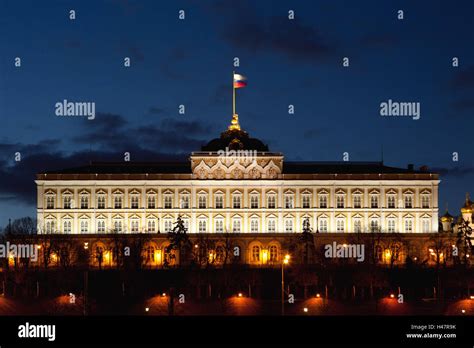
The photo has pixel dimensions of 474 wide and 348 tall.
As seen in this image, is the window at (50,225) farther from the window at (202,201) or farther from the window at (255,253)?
the window at (255,253)

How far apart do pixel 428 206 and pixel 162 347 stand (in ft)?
265

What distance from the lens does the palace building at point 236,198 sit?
110125 millimetres

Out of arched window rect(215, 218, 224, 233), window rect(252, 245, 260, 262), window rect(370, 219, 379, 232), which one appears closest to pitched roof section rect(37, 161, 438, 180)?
window rect(370, 219, 379, 232)

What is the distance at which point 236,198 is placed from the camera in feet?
365

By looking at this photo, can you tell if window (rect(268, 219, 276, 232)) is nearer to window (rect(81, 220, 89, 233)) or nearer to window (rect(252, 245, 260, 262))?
window (rect(252, 245, 260, 262))

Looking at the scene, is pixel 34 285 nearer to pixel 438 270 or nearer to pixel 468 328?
pixel 438 270

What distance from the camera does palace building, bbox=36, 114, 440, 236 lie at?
110125 millimetres

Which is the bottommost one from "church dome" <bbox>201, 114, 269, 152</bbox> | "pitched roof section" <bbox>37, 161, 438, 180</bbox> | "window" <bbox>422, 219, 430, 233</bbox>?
"window" <bbox>422, 219, 430, 233</bbox>

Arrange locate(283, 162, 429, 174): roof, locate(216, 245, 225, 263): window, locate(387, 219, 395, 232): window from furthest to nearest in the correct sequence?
locate(283, 162, 429, 174): roof
locate(387, 219, 395, 232): window
locate(216, 245, 225, 263): window

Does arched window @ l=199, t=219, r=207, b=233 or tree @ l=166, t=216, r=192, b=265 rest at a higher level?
arched window @ l=199, t=219, r=207, b=233

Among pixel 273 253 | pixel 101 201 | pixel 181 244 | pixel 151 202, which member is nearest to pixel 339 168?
pixel 273 253

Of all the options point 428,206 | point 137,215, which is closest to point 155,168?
Result: point 137,215

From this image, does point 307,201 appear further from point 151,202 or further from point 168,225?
point 151,202

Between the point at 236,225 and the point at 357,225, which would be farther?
the point at 357,225
